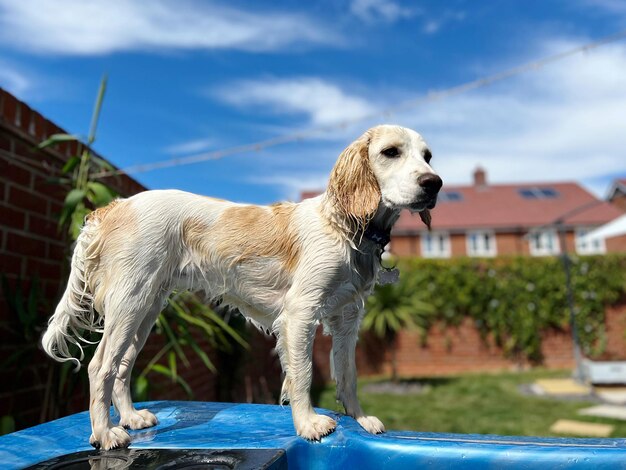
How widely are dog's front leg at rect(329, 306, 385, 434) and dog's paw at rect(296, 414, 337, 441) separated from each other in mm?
212

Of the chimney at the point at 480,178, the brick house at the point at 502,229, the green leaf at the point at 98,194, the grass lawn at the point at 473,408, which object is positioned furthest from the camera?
the chimney at the point at 480,178

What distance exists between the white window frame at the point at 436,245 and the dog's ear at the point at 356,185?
77.2ft

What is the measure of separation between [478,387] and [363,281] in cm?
951

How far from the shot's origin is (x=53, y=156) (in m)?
3.18

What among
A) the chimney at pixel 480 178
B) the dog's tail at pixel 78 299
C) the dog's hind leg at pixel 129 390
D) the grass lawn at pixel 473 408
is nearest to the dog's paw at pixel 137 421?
the dog's hind leg at pixel 129 390

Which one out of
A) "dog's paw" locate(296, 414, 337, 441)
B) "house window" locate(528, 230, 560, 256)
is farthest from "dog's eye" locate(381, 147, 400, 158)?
"house window" locate(528, 230, 560, 256)

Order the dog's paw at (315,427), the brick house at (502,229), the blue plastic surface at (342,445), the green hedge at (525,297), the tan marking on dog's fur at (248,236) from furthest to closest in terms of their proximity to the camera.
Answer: the brick house at (502,229) < the green hedge at (525,297) < the tan marking on dog's fur at (248,236) < the dog's paw at (315,427) < the blue plastic surface at (342,445)

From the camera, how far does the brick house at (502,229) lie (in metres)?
24.6

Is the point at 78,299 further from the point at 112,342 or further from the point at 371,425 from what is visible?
the point at 371,425

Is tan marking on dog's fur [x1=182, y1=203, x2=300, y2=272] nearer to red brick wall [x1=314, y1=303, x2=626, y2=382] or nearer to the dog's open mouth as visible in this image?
the dog's open mouth

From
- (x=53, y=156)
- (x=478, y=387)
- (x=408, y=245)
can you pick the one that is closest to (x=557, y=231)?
(x=408, y=245)

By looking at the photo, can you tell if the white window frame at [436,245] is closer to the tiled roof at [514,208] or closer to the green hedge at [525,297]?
the tiled roof at [514,208]

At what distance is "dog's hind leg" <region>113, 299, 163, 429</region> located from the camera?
6.29ft

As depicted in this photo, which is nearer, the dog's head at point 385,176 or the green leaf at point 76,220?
the dog's head at point 385,176
